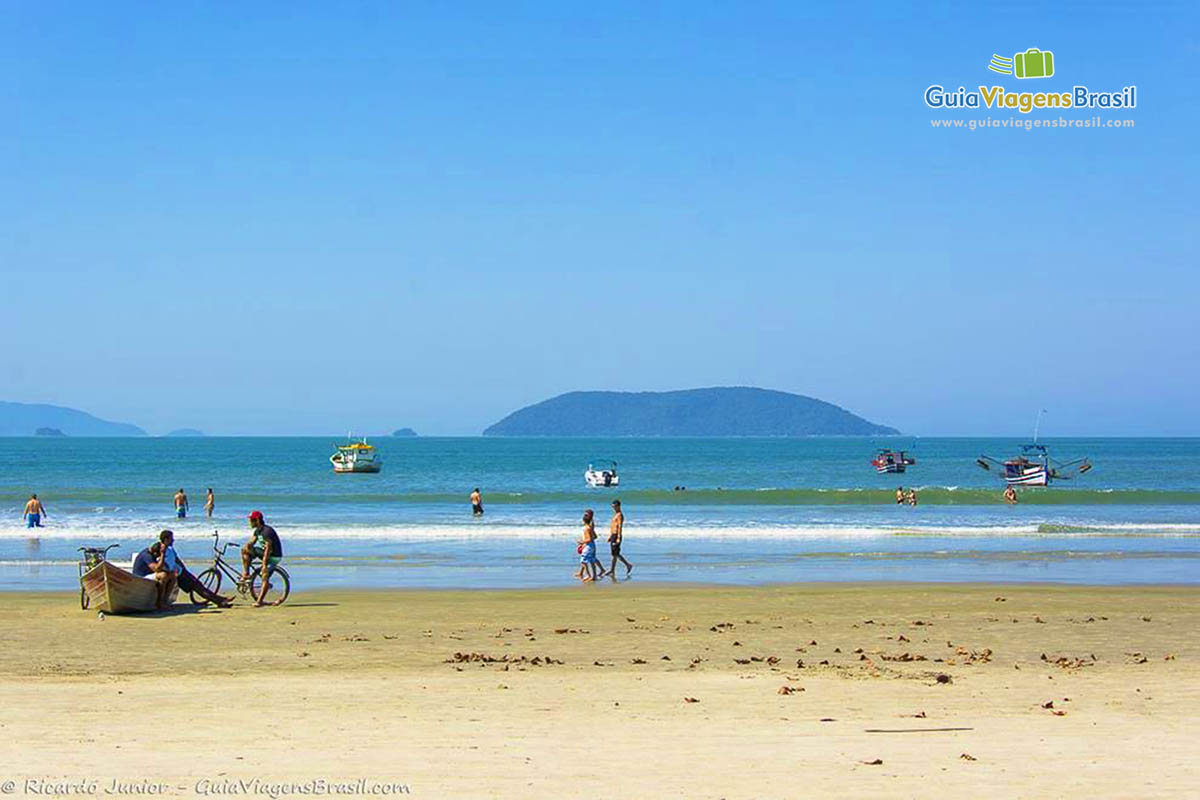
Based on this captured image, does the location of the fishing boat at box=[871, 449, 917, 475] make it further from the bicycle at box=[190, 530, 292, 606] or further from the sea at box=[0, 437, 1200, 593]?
the bicycle at box=[190, 530, 292, 606]

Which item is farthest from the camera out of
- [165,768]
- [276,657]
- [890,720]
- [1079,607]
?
[1079,607]

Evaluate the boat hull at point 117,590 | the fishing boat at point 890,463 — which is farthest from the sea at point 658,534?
the fishing boat at point 890,463

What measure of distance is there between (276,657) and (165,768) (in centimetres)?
626

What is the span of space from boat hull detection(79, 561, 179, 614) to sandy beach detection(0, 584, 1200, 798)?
1.06 feet

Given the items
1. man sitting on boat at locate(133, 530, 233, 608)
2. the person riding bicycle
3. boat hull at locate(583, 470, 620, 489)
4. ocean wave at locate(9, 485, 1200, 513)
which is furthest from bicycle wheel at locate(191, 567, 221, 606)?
boat hull at locate(583, 470, 620, 489)

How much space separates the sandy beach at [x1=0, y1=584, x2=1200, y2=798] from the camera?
356 inches

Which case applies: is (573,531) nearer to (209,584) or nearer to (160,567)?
(209,584)

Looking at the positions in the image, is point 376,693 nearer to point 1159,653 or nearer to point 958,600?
point 1159,653

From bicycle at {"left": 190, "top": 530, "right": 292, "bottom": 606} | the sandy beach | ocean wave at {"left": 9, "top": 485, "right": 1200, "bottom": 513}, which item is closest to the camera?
the sandy beach

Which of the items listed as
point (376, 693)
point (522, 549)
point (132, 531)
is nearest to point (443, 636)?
point (376, 693)

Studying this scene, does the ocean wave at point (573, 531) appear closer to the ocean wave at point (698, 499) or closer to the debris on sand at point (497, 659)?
the ocean wave at point (698, 499)

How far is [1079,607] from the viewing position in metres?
20.3

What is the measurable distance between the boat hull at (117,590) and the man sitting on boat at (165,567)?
346mm

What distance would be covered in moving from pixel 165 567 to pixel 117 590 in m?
0.86
